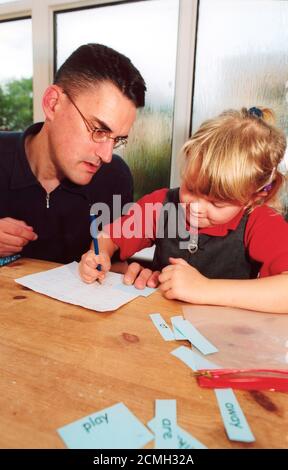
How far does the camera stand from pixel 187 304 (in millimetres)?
720

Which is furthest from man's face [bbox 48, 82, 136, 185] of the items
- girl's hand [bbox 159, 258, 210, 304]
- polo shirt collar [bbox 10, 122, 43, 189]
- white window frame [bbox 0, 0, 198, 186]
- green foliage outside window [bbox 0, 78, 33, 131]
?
green foliage outside window [bbox 0, 78, 33, 131]

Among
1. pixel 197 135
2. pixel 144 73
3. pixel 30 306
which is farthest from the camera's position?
pixel 144 73

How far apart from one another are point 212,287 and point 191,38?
1.31m

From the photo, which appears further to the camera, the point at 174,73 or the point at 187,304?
the point at 174,73

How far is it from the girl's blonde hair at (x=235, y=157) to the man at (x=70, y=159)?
0.86 ft

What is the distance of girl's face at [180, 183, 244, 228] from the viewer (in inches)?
34.5

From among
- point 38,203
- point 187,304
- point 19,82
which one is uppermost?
point 19,82

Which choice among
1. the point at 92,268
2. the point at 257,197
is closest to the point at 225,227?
the point at 257,197

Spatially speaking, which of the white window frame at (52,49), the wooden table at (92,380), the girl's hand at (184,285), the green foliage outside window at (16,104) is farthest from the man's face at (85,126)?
the green foliage outside window at (16,104)

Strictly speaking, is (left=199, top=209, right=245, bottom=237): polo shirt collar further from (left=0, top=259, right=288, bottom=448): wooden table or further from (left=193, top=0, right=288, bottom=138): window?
(left=193, top=0, right=288, bottom=138): window

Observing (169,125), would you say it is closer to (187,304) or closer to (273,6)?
(273,6)

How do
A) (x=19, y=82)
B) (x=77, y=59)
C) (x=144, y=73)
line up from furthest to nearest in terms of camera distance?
(x=19, y=82), (x=144, y=73), (x=77, y=59)

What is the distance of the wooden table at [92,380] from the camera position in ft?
1.21

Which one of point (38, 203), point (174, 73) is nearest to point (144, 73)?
point (174, 73)
